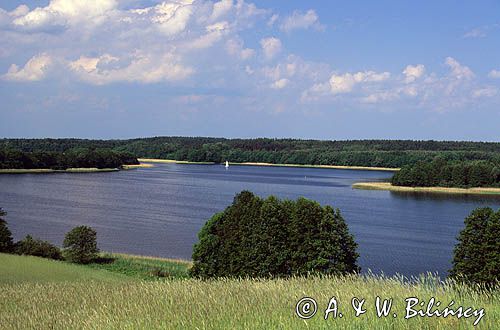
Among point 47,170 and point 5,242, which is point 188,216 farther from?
point 47,170

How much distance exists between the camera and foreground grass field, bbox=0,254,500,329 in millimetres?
5492

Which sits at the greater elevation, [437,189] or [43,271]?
[437,189]

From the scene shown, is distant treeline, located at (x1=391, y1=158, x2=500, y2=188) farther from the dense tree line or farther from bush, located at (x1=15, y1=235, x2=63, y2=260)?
bush, located at (x1=15, y1=235, x2=63, y2=260)

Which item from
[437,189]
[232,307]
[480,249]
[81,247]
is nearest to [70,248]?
[81,247]

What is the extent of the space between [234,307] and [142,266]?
24951 mm

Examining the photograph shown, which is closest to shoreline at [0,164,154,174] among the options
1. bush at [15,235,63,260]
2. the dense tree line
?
the dense tree line

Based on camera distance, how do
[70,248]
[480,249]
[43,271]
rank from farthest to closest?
1. [70,248]
2. [43,271]
3. [480,249]

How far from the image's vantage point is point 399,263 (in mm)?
33875

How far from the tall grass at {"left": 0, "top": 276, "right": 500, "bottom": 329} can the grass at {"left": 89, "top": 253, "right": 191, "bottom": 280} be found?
750 inches

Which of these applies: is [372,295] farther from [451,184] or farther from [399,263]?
[451,184]

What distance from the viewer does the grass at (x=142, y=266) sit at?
2833 cm

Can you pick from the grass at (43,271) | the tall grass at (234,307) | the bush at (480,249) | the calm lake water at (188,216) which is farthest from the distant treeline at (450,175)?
the tall grass at (234,307)

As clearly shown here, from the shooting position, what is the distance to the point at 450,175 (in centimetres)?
9638
